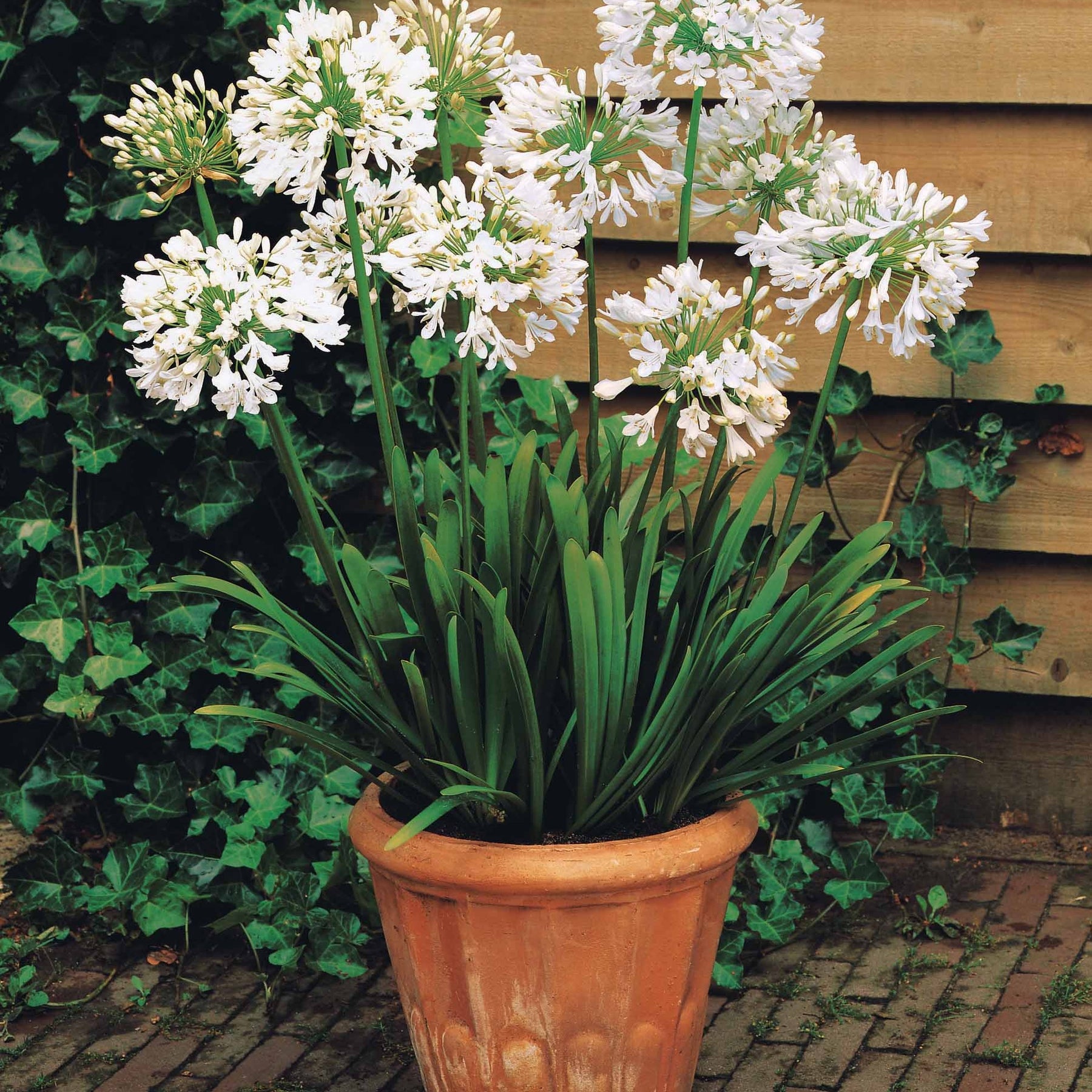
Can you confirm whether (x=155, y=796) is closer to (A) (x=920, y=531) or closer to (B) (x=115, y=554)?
(B) (x=115, y=554)

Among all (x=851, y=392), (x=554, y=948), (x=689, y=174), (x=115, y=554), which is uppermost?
(x=689, y=174)

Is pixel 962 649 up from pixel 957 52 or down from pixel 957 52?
down

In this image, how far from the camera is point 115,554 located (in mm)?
2617

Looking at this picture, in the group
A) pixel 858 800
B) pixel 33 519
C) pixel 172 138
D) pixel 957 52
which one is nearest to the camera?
pixel 172 138

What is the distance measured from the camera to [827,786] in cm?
264

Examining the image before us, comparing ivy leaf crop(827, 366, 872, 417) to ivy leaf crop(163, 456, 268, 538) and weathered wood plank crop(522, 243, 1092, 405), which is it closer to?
weathered wood plank crop(522, 243, 1092, 405)

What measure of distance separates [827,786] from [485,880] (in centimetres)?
117

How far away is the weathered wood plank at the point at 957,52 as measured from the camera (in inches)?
93.7

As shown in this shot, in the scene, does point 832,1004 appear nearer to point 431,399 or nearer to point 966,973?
point 966,973

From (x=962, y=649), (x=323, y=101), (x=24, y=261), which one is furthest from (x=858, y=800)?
(x=24, y=261)

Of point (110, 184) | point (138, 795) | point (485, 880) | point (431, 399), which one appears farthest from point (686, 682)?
point (110, 184)

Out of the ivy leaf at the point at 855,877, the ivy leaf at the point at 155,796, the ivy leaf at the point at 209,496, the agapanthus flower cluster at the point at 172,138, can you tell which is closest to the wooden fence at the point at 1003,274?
the ivy leaf at the point at 855,877

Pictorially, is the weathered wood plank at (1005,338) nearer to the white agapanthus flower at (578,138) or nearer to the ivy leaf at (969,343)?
the ivy leaf at (969,343)

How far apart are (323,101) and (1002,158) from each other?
1446mm
